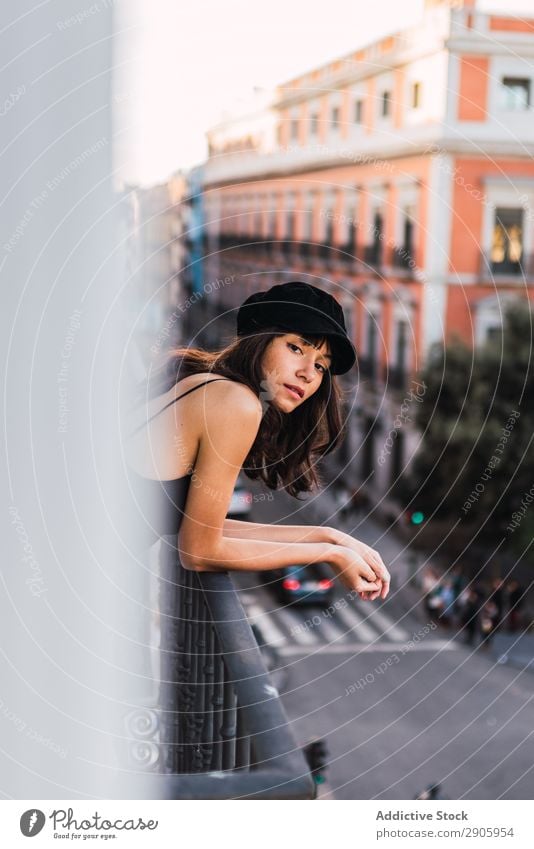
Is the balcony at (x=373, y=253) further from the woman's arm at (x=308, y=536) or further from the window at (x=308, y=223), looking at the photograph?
the woman's arm at (x=308, y=536)

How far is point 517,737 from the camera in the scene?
3.94 m

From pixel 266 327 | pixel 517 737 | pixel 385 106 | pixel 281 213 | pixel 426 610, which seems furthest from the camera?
pixel 426 610

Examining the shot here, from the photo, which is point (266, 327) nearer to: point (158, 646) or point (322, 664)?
point (158, 646)

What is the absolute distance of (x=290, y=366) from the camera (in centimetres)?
115

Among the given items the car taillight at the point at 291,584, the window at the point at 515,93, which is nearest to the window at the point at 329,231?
the window at the point at 515,93

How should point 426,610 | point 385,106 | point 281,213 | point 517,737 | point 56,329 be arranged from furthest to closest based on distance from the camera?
1. point 426,610
2. point 517,737
3. point 385,106
4. point 281,213
5. point 56,329

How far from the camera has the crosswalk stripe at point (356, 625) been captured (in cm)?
491

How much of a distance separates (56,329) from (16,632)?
1.14 feet

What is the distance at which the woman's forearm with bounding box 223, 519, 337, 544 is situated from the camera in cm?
118

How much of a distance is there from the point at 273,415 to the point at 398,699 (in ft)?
10.7

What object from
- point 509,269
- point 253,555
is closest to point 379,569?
point 253,555

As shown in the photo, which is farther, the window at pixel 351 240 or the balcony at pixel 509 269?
the balcony at pixel 509 269

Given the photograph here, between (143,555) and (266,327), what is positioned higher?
(266,327)
